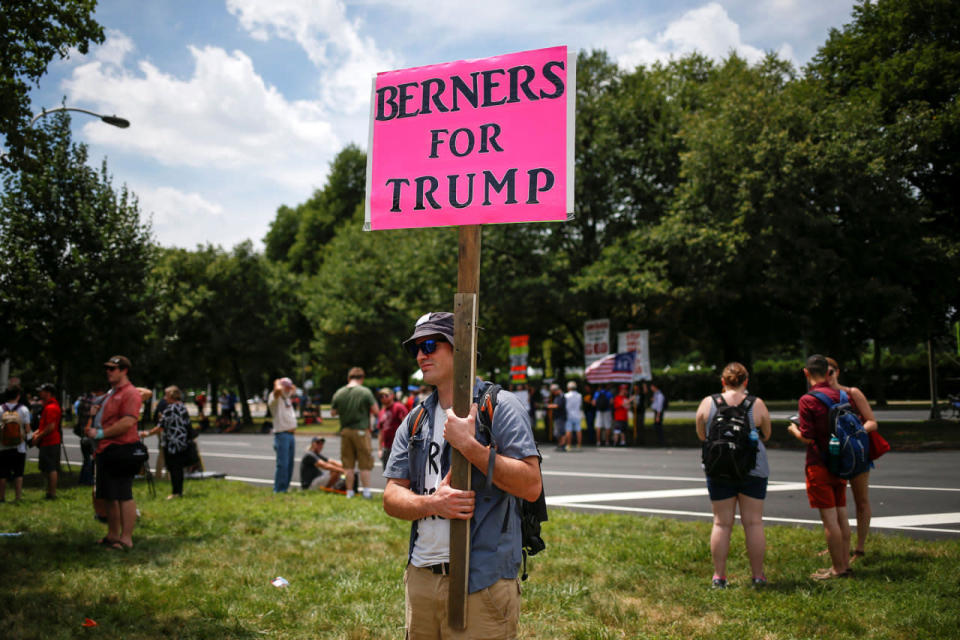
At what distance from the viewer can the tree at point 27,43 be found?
788 centimetres

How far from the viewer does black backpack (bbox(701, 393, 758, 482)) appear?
5867mm

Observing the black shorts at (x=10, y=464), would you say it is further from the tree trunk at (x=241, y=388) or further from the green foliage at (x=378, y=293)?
the tree trunk at (x=241, y=388)

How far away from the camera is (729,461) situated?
587cm

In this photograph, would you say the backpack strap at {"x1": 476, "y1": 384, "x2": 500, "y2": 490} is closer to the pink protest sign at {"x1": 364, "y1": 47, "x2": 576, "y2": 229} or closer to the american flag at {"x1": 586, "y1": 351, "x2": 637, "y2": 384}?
the pink protest sign at {"x1": 364, "y1": 47, "x2": 576, "y2": 229}

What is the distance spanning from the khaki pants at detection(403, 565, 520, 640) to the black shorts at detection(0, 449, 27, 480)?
10.8m

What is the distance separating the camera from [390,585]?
6.31 metres

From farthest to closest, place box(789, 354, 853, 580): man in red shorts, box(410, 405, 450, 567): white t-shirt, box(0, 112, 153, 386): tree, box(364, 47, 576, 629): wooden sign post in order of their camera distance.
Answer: box(0, 112, 153, 386): tree < box(789, 354, 853, 580): man in red shorts < box(364, 47, 576, 629): wooden sign post < box(410, 405, 450, 567): white t-shirt

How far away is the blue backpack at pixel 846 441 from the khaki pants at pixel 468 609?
4.33 m

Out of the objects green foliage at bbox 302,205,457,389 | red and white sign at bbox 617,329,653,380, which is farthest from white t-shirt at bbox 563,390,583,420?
green foliage at bbox 302,205,457,389

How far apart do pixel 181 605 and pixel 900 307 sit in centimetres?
2202

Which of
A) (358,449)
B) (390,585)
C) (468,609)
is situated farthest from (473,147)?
(358,449)

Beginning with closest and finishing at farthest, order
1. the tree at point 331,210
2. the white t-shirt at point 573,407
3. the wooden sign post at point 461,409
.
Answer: the wooden sign post at point 461,409 < the white t-shirt at point 573,407 < the tree at point 331,210

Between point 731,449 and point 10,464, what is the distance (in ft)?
35.1

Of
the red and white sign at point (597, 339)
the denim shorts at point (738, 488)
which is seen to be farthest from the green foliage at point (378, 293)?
the denim shorts at point (738, 488)
